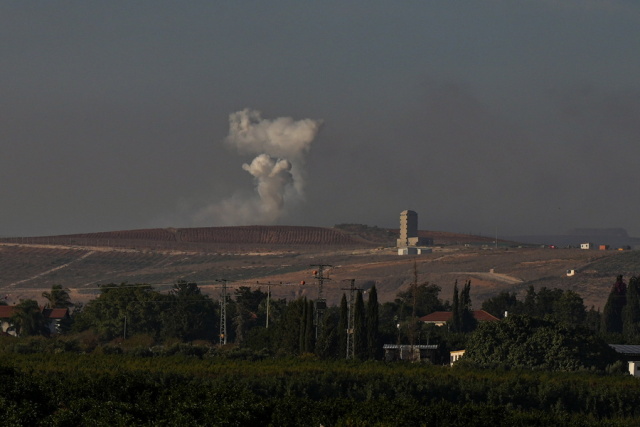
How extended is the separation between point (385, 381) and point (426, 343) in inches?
1359

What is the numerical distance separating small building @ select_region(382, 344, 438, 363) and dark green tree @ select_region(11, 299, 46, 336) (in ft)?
170

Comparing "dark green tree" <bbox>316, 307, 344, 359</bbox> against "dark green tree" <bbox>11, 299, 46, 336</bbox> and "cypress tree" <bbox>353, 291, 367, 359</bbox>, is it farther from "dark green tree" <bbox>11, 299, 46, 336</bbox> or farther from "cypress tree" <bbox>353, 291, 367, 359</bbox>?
"dark green tree" <bbox>11, 299, 46, 336</bbox>

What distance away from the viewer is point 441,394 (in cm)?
9575

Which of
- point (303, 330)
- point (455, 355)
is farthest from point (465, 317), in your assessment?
point (303, 330)

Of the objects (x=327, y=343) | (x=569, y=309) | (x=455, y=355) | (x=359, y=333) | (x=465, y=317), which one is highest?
(x=569, y=309)

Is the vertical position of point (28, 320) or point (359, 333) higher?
point (359, 333)

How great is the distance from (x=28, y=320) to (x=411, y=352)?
55834mm

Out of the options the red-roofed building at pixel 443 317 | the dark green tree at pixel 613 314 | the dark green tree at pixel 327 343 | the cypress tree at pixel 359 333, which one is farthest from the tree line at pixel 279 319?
the red-roofed building at pixel 443 317

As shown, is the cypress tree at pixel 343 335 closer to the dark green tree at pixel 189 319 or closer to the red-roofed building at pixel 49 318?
the dark green tree at pixel 189 319

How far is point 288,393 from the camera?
291ft

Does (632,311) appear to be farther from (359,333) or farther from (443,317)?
(359,333)

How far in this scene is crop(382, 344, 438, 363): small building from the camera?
413ft

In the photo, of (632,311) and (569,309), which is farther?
(569,309)

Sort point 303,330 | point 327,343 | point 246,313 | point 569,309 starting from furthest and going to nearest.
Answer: point 569,309 < point 246,313 < point 303,330 < point 327,343
